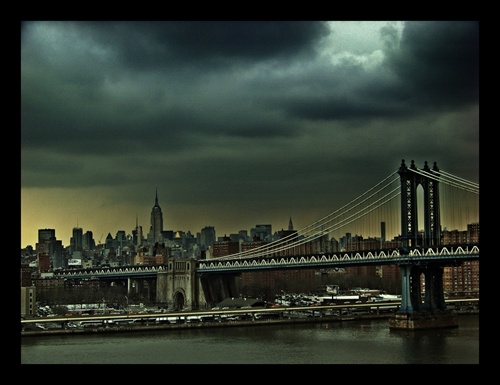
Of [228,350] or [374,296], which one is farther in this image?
[374,296]

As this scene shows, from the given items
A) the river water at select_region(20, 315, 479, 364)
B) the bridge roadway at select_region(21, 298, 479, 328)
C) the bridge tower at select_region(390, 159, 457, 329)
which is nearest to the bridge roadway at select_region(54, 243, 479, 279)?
the bridge tower at select_region(390, 159, 457, 329)

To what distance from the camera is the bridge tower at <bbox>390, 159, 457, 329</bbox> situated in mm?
16406

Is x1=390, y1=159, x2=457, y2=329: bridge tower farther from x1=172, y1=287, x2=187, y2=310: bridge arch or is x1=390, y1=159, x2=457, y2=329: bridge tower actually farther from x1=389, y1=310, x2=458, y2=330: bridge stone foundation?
x1=172, y1=287, x2=187, y2=310: bridge arch

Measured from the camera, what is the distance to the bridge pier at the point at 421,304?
53.4ft

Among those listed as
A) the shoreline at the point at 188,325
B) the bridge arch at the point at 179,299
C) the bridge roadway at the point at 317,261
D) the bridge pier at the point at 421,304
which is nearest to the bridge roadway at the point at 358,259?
the bridge roadway at the point at 317,261

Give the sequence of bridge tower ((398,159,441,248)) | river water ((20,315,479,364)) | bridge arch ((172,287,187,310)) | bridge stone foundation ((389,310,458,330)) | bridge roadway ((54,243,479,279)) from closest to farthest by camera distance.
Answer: river water ((20,315,479,364))
bridge stone foundation ((389,310,458,330))
bridge roadway ((54,243,479,279))
bridge tower ((398,159,441,248))
bridge arch ((172,287,187,310))

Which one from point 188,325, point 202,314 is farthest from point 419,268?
point 188,325
